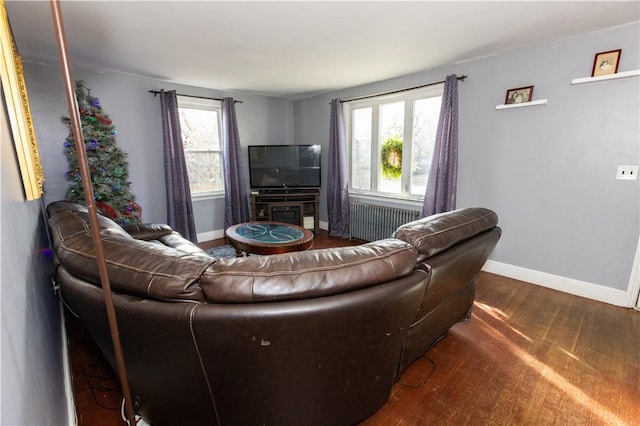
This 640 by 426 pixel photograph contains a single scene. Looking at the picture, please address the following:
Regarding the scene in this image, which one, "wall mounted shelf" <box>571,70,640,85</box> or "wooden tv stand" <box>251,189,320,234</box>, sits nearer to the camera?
"wall mounted shelf" <box>571,70,640,85</box>

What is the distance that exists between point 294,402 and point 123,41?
3.02m

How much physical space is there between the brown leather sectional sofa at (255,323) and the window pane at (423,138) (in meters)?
2.58

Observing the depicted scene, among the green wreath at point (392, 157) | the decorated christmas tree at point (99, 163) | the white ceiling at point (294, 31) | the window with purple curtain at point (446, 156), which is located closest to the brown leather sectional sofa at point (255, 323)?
the white ceiling at point (294, 31)

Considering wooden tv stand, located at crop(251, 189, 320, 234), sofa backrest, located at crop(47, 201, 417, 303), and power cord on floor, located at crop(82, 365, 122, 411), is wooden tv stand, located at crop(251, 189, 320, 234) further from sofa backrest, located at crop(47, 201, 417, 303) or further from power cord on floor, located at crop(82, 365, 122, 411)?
sofa backrest, located at crop(47, 201, 417, 303)

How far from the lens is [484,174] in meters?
3.13

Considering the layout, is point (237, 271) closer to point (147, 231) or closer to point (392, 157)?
point (147, 231)

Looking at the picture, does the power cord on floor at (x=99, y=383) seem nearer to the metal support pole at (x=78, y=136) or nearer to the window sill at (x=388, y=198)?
the metal support pole at (x=78, y=136)

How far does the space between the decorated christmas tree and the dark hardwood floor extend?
132cm

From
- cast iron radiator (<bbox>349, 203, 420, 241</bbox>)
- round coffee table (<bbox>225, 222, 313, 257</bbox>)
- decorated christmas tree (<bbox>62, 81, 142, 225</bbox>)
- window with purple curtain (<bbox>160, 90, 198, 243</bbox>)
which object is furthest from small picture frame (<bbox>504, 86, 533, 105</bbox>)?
decorated christmas tree (<bbox>62, 81, 142, 225</bbox>)

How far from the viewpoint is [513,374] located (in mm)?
1711

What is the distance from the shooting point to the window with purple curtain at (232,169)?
4258 millimetres

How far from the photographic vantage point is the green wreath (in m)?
3.93

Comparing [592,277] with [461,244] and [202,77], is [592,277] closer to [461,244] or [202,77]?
[461,244]

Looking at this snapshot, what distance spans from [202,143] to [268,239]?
2398 millimetres
